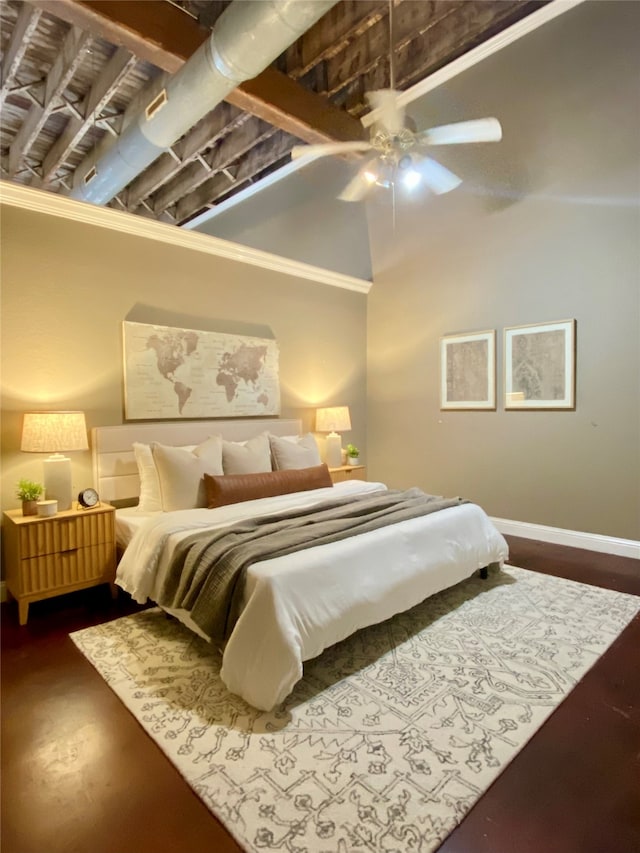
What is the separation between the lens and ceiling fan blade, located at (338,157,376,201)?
10.6 ft

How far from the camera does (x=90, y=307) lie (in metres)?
3.45

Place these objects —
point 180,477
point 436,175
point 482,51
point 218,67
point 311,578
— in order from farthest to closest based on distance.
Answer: point 482,51 → point 436,175 → point 180,477 → point 218,67 → point 311,578

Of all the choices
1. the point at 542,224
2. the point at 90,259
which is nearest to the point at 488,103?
the point at 542,224

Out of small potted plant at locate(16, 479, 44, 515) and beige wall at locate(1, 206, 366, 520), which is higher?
beige wall at locate(1, 206, 366, 520)

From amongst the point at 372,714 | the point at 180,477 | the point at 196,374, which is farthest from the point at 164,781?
the point at 196,374

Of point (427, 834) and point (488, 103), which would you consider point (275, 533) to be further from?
point (488, 103)

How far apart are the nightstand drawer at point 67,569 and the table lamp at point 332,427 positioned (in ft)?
7.86

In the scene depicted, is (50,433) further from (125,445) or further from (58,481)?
(125,445)

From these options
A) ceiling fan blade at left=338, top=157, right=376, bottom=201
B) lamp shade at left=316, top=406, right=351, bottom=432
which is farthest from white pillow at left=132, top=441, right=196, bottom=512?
ceiling fan blade at left=338, top=157, right=376, bottom=201

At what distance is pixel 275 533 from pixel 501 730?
1.36 meters

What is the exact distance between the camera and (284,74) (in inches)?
145

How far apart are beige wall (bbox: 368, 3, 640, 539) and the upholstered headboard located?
261 centimetres

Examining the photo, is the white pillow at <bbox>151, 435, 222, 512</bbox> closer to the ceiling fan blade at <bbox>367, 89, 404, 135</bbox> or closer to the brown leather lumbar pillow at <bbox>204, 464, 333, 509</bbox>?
the brown leather lumbar pillow at <bbox>204, 464, 333, 509</bbox>

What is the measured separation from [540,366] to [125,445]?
366cm
